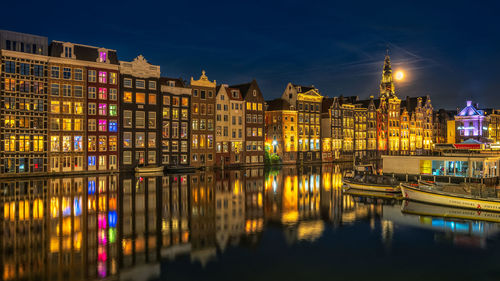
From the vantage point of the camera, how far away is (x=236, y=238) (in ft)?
86.7

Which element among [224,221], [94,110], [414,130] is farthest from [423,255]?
[414,130]

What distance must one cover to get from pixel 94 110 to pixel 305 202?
4394 cm

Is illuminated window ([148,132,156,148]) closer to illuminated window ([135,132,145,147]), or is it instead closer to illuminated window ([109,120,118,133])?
illuminated window ([135,132,145,147])

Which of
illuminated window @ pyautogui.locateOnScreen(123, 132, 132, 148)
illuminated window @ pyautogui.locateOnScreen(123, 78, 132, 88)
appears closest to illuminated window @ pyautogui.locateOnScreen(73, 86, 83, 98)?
illuminated window @ pyautogui.locateOnScreen(123, 78, 132, 88)

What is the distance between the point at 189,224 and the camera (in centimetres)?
2961

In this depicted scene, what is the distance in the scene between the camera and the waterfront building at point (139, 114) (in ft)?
236

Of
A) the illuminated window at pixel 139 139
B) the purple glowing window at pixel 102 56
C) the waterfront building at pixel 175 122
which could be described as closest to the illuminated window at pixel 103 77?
the purple glowing window at pixel 102 56

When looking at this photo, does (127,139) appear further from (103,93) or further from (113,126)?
(103,93)

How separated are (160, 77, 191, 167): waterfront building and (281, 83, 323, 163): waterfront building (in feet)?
109

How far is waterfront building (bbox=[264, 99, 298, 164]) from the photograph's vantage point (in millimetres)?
100562

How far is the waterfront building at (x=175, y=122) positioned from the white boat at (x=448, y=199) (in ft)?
152

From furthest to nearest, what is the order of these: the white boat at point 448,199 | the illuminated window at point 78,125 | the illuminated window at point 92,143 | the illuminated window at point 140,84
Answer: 1. the illuminated window at point 140,84
2. the illuminated window at point 92,143
3. the illuminated window at point 78,125
4. the white boat at point 448,199

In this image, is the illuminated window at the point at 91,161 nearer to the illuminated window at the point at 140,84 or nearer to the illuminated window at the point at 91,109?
the illuminated window at the point at 91,109

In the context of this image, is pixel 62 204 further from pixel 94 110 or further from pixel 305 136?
pixel 305 136
